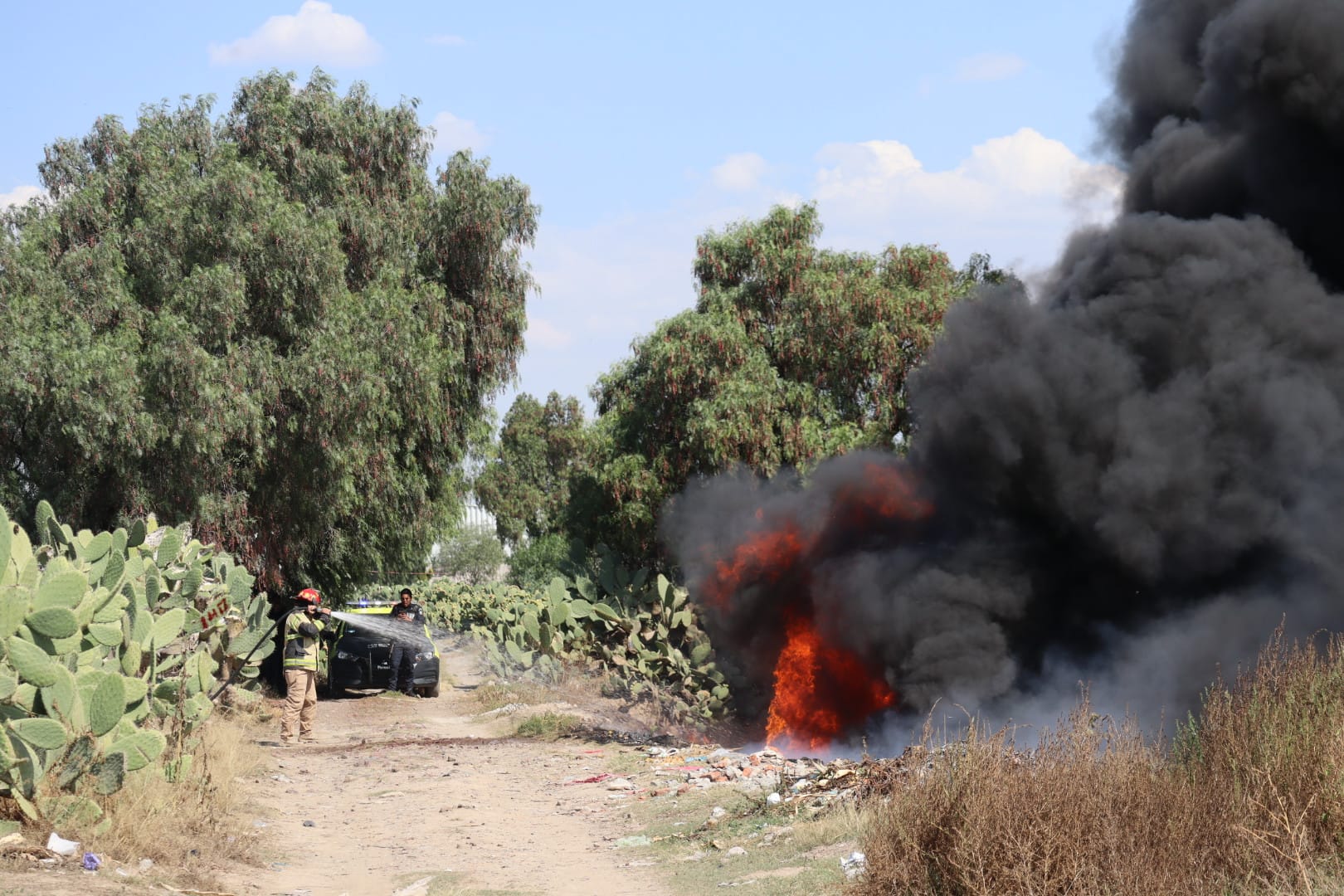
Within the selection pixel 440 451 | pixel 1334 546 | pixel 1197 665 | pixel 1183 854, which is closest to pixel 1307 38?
pixel 1334 546

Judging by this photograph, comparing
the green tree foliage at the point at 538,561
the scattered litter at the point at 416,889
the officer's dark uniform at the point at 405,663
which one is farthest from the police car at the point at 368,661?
the green tree foliage at the point at 538,561

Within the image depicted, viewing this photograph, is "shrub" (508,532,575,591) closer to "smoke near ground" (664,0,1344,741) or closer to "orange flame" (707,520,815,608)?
"orange flame" (707,520,815,608)

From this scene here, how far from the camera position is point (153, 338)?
18.6 metres

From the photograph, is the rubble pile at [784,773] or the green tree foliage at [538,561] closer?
the rubble pile at [784,773]

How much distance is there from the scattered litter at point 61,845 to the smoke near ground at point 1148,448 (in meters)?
8.90

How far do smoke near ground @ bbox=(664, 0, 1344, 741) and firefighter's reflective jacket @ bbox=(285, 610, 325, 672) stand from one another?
5.37 metres

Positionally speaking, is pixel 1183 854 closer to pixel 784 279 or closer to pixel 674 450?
pixel 674 450

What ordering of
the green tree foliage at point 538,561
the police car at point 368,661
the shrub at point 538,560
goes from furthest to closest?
the shrub at point 538,560 < the green tree foliage at point 538,561 < the police car at point 368,661

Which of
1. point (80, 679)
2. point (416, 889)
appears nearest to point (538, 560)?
point (416, 889)

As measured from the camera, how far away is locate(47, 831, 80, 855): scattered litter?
6617mm

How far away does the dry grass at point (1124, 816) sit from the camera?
224 inches

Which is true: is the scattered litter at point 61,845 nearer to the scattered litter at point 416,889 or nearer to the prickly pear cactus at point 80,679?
the prickly pear cactus at point 80,679

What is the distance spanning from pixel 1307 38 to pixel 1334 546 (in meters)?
5.99

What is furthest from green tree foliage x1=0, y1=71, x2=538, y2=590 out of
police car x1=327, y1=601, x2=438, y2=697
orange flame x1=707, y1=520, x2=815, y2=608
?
orange flame x1=707, y1=520, x2=815, y2=608
